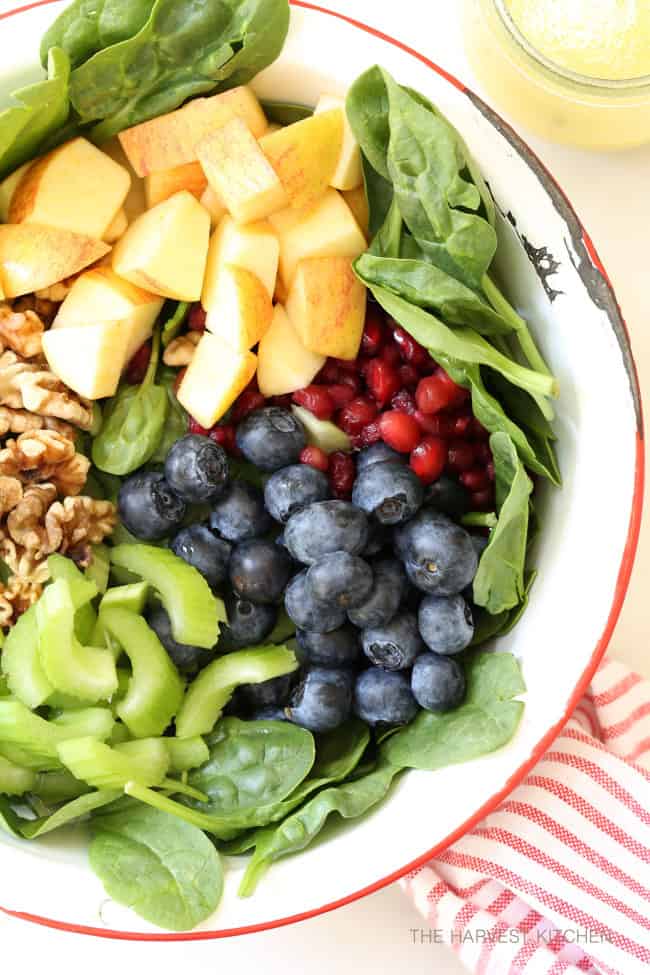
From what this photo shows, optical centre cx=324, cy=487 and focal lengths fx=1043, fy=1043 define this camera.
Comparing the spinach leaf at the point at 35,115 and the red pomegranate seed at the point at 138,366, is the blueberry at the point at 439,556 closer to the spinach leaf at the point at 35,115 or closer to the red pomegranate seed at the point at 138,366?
the red pomegranate seed at the point at 138,366

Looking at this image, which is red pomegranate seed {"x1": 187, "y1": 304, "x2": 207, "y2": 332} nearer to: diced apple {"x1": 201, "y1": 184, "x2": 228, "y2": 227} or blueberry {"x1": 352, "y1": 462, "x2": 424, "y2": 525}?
diced apple {"x1": 201, "y1": 184, "x2": 228, "y2": 227}

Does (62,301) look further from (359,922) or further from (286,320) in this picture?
(359,922)

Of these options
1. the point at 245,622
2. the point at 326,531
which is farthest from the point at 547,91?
the point at 245,622

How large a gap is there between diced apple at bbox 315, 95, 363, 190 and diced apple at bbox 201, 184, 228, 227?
0.12 meters

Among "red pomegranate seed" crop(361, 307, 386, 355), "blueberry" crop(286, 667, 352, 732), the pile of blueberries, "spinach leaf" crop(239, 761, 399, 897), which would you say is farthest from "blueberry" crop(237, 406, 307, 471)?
"spinach leaf" crop(239, 761, 399, 897)

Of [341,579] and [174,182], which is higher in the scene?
[174,182]

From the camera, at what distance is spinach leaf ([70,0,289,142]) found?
992mm

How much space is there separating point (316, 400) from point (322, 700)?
1.00 ft

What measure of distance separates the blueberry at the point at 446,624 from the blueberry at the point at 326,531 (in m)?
0.09

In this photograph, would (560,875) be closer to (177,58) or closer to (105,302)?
(105,302)

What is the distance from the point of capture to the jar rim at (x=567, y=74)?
1.08 m

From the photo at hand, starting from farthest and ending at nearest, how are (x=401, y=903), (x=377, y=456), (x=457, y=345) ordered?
(x=401, y=903) < (x=377, y=456) < (x=457, y=345)

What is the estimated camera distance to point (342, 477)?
1084 mm

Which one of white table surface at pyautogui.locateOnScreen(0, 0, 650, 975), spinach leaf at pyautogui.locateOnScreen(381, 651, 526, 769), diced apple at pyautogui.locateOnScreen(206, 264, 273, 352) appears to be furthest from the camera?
white table surface at pyautogui.locateOnScreen(0, 0, 650, 975)
